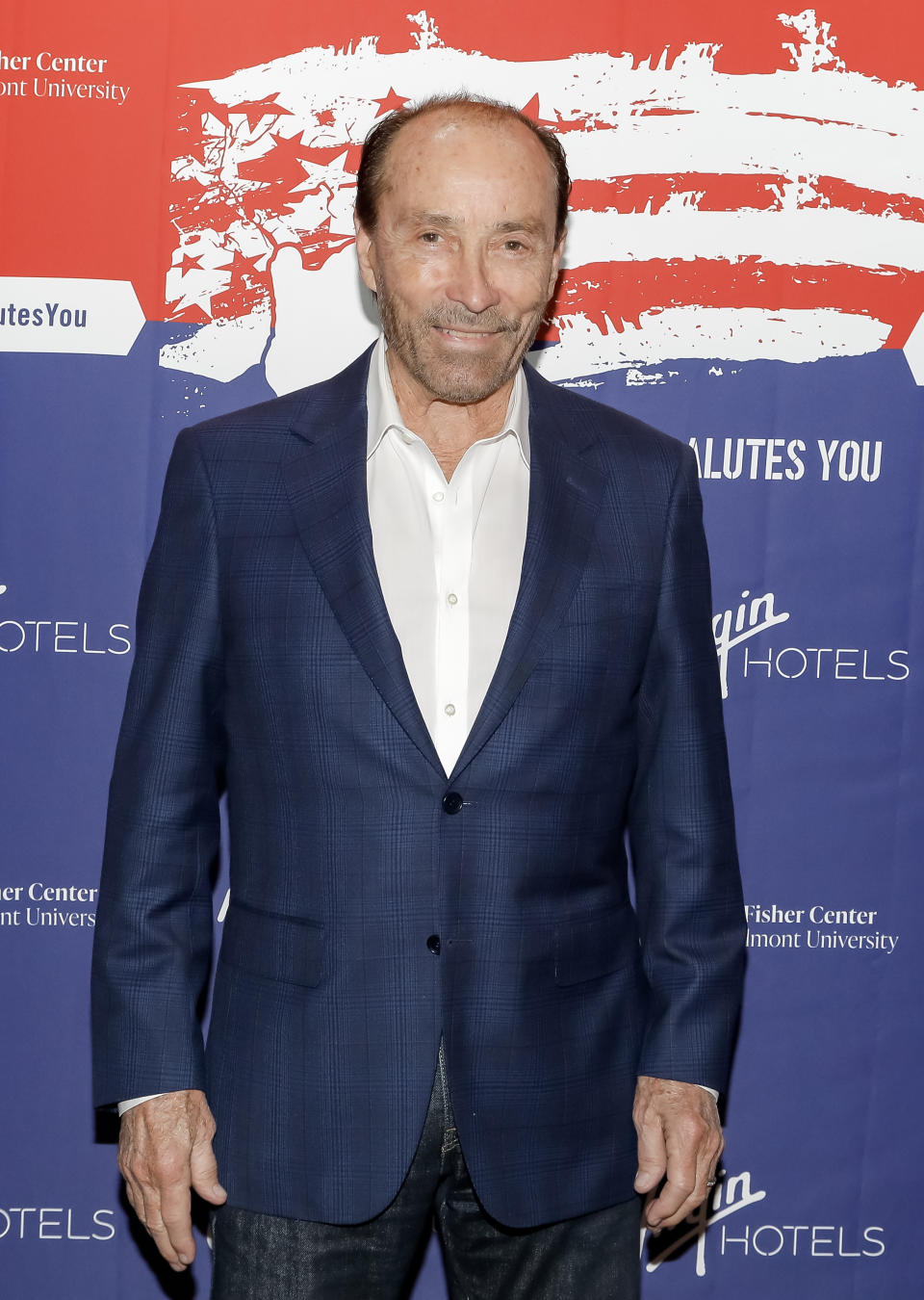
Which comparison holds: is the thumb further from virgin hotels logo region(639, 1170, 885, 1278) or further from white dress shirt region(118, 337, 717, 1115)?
virgin hotels logo region(639, 1170, 885, 1278)

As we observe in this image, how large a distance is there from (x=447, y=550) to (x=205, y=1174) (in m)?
0.89

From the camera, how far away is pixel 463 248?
191 centimetres

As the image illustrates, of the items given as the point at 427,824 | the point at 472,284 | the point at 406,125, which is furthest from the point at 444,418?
the point at 427,824

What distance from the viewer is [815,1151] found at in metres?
2.85

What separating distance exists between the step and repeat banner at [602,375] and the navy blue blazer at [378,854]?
0.81m

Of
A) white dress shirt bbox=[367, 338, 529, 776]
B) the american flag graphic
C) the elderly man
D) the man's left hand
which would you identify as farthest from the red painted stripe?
the man's left hand

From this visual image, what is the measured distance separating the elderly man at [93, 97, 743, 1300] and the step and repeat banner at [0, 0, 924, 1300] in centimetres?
70

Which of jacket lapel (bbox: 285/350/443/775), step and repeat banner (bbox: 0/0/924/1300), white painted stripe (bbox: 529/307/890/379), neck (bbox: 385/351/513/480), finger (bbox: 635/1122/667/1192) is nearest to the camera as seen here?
jacket lapel (bbox: 285/350/443/775)

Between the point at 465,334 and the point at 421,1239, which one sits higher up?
the point at 465,334

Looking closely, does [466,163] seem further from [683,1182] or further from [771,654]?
[683,1182]

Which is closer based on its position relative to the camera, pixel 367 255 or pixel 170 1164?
pixel 170 1164

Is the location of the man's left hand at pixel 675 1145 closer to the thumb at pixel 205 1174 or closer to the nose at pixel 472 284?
the thumb at pixel 205 1174

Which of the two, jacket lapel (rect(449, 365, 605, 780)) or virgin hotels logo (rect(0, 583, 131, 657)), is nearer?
jacket lapel (rect(449, 365, 605, 780))

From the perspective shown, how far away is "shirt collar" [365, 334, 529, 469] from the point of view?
1.96 m
